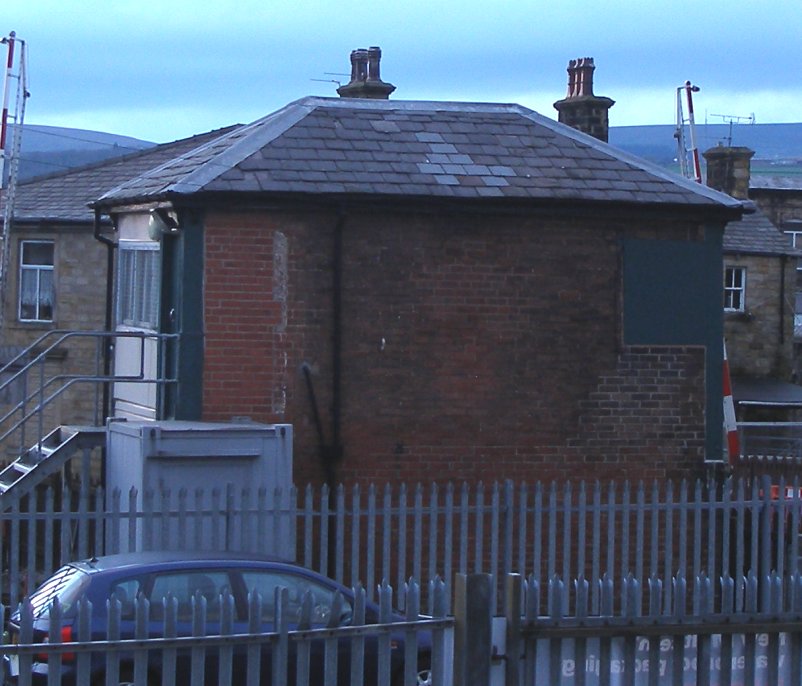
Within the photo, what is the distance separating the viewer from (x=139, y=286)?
53.3 feet

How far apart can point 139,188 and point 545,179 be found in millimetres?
4435

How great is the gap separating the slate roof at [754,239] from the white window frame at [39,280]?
54.3ft

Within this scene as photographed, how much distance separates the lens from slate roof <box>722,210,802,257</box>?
34.3m

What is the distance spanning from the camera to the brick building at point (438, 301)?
47.2ft

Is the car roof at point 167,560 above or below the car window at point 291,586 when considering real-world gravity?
above

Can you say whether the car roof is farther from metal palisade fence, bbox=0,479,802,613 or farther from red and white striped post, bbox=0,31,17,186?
red and white striped post, bbox=0,31,17,186

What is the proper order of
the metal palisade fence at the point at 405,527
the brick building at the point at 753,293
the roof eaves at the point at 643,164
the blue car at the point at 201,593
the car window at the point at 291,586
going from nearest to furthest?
the blue car at the point at 201,593, the car window at the point at 291,586, the metal palisade fence at the point at 405,527, the roof eaves at the point at 643,164, the brick building at the point at 753,293

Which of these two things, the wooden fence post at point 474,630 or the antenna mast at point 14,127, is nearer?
the wooden fence post at point 474,630

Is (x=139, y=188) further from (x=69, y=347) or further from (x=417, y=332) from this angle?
(x=69, y=347)

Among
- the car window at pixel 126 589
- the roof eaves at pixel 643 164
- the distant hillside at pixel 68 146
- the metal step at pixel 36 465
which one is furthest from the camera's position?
the distant hillside at pixel 68 146

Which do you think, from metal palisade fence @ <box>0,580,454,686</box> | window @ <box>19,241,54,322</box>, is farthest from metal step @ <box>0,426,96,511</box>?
window @ <box>19,241,54,322</box>

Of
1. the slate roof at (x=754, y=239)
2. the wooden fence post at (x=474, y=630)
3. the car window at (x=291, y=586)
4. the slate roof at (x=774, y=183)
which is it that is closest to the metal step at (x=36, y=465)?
the car window at (x=291, y=586)

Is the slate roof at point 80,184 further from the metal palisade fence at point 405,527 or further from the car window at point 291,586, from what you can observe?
the car window at point 291,586

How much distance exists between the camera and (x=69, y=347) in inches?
964
